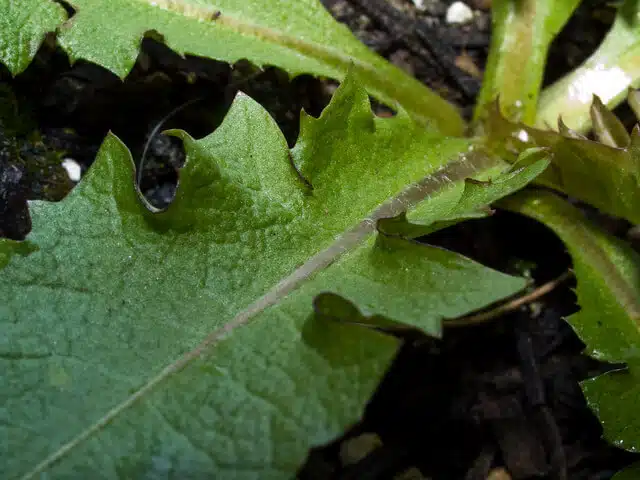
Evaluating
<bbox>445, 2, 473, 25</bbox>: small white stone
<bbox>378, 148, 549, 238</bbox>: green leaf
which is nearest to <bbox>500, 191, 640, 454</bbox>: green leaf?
<bbox>378, 148, 549, 238</bbox>: green leaf

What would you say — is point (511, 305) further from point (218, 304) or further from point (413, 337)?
point (218, 304)

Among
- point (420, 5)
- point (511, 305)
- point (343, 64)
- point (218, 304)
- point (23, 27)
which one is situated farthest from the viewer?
point (420, 5)

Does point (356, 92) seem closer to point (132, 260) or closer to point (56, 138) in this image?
point (132, 260)

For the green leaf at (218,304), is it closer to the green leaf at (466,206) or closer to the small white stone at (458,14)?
the green leaf at (466,206)

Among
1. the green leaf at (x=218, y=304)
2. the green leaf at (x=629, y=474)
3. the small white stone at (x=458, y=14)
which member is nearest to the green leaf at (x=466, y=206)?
the green leaf at (x=218, y=304)

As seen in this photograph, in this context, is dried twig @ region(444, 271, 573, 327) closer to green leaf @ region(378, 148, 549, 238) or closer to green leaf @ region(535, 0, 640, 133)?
green leaf @ region(378, 148, 549, 238)

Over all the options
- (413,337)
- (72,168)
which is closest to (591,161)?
(413,337)
